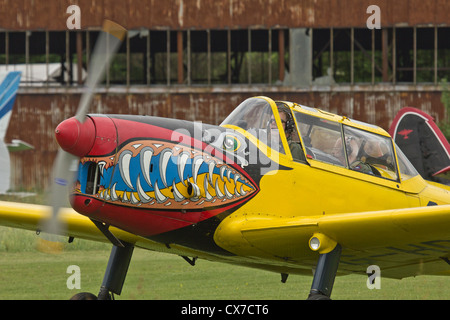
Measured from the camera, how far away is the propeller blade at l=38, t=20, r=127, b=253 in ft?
24.7

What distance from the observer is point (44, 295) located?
482 inches

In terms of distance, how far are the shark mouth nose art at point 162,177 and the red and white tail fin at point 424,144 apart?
16.9 ft

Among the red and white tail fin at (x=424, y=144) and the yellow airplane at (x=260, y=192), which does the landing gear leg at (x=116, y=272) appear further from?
the red and white tail fin at (x=424, y=144)

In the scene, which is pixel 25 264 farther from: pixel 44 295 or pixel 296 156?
pixel 296 156

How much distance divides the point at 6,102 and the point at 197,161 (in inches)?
754

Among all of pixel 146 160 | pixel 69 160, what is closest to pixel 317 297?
pixel 146 160

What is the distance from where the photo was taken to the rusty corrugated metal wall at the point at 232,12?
89.2 ft

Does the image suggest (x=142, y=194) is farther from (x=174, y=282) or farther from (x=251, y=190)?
(x=174, y=282)

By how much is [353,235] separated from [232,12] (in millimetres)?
20519

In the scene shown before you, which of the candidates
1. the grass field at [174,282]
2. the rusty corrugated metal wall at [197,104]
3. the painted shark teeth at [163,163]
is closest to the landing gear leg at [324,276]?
the painted shark teeth at [163,163]

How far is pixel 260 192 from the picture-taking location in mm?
7996

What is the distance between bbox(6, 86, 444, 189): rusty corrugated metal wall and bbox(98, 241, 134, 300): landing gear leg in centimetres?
1814
